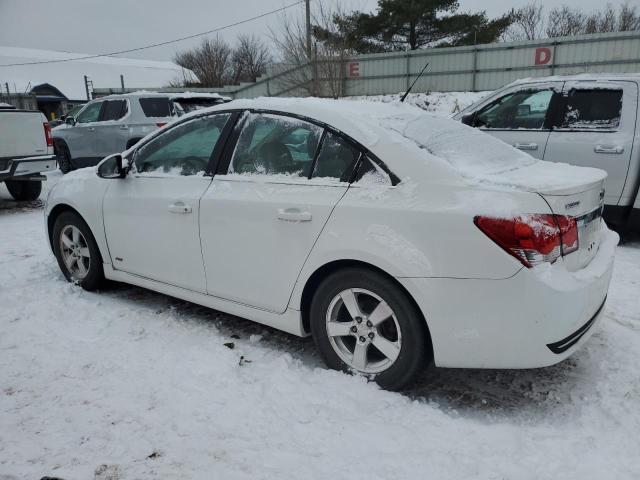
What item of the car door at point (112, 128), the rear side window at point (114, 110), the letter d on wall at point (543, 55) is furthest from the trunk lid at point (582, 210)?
the letter d on wall at point (543, 55)

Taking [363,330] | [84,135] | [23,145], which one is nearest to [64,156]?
[84,135]

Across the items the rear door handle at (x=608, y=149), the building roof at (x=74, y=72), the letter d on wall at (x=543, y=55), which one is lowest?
the rear door handle at (x=608, y=149)

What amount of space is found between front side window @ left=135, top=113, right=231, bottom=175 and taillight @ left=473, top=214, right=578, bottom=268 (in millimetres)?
1972

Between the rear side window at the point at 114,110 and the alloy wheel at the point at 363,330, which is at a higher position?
the rear side window at the point at 114,110

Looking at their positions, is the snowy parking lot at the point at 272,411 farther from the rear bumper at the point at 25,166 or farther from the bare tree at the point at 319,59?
the bare tree at the point at 319,59

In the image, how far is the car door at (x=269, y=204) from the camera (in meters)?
2.91

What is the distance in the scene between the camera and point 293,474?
87.8 inches

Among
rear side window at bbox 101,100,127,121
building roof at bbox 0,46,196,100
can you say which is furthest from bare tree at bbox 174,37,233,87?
rear side window at bbox 101,100,127,121

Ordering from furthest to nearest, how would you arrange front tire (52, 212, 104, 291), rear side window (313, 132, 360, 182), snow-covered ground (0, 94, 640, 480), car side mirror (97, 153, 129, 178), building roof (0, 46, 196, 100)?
building roof (0, 46, 196, 100), front tire (52, 212, 104, 291), car side mirror (97, 153, 129, 178), rear side window (313, 132, 360, 182), snow-covered ground (0, 94, 640, 480)

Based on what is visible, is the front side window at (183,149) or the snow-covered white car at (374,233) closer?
the snow-covered white car at (374,233)

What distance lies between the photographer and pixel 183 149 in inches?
146

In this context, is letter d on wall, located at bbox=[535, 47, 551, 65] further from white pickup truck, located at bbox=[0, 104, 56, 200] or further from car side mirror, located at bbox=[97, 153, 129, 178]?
car side mirror, located at bbox=[97, 153, 129, 178]

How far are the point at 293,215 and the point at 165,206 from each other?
117cm

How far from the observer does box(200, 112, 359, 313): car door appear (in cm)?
291
